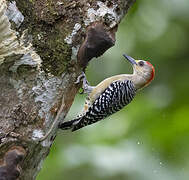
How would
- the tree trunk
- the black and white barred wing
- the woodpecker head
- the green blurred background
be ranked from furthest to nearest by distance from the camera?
1. the woodpecker head
2. the black and white barred wing
3. the green blurred background
4. the tree trunk

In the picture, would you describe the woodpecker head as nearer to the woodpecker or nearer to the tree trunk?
the woodpecker

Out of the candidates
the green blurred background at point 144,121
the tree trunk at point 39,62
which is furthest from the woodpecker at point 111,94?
the tree trunk at point 39,62

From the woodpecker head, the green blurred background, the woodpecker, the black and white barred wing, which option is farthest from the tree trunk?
the woodpecker head

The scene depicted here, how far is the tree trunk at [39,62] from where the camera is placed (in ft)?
13.4

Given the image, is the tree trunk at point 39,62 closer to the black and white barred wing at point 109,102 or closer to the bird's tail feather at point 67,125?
the bird's tail feather at point 67,125

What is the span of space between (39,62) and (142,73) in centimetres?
286

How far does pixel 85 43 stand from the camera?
4.51 m

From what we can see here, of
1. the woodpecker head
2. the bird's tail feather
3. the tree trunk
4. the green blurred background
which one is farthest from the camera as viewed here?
the woodpecker head

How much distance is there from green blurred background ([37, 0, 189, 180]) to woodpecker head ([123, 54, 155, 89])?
14 cm

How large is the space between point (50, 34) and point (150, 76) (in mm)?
2734

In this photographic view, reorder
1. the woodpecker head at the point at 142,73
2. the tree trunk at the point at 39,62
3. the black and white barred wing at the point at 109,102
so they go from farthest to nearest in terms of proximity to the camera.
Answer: the woodpecker head at the point at 142,73
the black and white barred wing at the point at 109,102
the tree trunk at the point at 39,62

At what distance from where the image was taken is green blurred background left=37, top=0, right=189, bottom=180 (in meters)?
5.46


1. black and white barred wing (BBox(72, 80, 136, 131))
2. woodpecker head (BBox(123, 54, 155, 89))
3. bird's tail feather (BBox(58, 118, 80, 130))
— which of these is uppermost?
bird's tail feather (BBox(58, 118, 80, 130))

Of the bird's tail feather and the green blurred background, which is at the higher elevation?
the bird's tail feather
